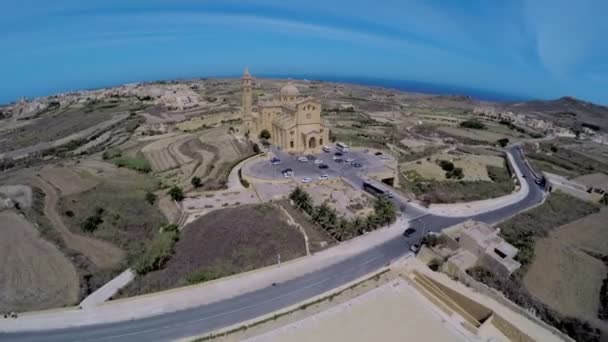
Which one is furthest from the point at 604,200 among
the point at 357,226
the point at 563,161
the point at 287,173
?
the point at 287,173

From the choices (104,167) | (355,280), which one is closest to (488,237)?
(355,280)

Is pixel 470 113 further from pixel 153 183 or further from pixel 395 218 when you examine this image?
pixel 153 183

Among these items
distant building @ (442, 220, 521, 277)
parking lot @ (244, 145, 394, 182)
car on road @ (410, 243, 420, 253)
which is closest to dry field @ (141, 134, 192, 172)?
parking lot @ (244, 145, 394, 182)

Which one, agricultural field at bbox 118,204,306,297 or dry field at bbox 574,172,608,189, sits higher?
agricultural field at bbox 118,204,306,297

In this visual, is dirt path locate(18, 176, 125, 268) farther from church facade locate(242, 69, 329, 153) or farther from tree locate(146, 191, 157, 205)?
church facade locate(242, 69, 329, 153)

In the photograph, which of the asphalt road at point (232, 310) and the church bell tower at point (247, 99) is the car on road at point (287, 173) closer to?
the asphalt road at point (232, 310)

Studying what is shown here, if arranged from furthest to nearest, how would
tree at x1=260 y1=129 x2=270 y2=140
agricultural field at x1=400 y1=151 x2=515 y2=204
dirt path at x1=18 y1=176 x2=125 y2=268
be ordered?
tree at x1=260 y1=129 x2=270 y2=140 < agricultural field at x1=400 y1=151 x2=515 y2=204 < dirt path at x1=18 y1=176 x2=125 y2=268
